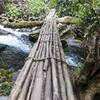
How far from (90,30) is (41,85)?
1.34m

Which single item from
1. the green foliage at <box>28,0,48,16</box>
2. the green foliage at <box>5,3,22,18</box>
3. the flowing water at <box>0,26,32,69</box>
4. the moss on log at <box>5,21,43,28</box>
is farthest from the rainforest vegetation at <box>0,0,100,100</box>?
the green foliage at <box>28,0,48,16</box>

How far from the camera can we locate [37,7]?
16.0m

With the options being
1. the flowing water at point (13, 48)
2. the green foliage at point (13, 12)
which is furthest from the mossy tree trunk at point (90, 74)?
the green foliage at point (13, 12)

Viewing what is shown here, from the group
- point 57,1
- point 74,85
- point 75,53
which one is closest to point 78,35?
point 75,53

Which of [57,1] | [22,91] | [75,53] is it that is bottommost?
[75,53]

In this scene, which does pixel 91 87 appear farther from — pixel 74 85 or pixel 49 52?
pixel 49 52

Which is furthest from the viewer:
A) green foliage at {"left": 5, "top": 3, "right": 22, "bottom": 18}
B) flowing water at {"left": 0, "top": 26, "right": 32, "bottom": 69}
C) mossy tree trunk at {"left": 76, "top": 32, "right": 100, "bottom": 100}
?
green foliage at {"left": 5, "top": 3, "right": 22, "bottom": 18}

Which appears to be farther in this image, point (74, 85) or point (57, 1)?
point (57, 1)

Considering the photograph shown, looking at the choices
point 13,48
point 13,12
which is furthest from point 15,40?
point 13,12

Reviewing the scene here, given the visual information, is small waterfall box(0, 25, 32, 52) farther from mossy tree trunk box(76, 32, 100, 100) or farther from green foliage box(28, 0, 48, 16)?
mossy tree trunk box(76, 32, 100, 100)

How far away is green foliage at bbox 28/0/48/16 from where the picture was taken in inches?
620

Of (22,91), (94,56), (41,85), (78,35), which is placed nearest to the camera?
(22,91)

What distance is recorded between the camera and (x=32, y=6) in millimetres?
16219

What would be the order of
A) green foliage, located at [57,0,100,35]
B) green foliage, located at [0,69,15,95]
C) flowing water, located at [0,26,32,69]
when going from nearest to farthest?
green foliage, located at [57,0,100,35] → green foliage, located at [0,69,15,95] → flowing water, located at [0,26,32,69]
